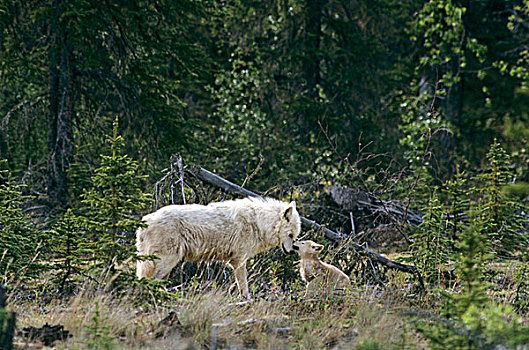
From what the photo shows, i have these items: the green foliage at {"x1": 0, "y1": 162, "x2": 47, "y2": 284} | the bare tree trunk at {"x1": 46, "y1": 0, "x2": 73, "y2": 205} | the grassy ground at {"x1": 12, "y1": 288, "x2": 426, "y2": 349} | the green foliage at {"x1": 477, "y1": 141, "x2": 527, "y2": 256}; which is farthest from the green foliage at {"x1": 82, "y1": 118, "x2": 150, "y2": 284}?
the bare tree trunk at {"x1": 46, "y1": 0, "x2": 73, "y2": 205}

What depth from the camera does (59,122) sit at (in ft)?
48.0

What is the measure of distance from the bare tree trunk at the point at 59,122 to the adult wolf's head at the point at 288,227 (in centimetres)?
702

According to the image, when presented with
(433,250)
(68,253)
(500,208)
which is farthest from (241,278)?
(500,208)

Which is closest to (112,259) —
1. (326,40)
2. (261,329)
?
(261,329)

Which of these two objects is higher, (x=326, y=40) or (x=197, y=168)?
(x=326, y=40)

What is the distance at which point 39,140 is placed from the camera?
52.4 feet

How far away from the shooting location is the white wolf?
8.52 metres

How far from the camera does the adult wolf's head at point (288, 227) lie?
9.55 m

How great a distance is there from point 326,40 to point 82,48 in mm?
10303

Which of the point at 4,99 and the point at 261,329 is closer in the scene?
the point at 261,329

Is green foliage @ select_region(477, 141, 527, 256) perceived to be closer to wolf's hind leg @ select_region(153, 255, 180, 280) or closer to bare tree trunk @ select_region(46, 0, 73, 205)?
wolf's hind leg @ select_region(153, 255, 180, 280)

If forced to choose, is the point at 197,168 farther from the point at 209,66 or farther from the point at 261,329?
the point at 209,66

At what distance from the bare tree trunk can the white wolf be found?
21.6ft

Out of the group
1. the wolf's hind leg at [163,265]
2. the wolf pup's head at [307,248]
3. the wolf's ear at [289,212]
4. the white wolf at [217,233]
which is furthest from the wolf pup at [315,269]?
the wolf's hind leg at [163,265]
